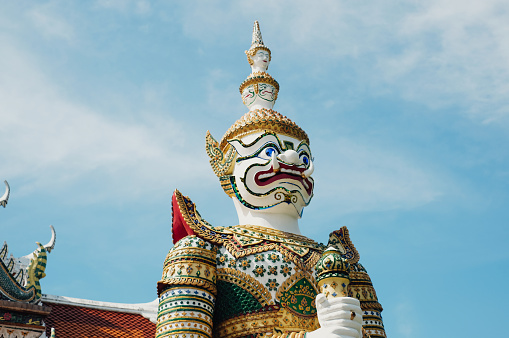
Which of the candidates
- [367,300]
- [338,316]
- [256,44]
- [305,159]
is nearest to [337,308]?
[338,316]

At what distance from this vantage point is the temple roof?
29.0ft

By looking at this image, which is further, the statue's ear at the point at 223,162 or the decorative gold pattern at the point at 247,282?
the statue's ear at the point at 223,162

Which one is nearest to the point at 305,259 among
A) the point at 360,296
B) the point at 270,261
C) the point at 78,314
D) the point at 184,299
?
the point at 270,261

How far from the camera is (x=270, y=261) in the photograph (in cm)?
762

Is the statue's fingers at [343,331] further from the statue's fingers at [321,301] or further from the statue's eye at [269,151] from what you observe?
the statue's eye at [269,151]

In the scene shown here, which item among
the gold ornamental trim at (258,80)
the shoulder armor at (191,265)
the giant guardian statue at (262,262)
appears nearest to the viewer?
the giant guardian statue at (262,262)

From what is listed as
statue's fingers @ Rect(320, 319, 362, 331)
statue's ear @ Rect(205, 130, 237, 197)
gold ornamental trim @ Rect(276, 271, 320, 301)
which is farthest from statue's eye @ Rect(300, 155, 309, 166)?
statue's fingers @ Rect(320, 319, 362, 331)

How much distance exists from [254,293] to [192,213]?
134cm

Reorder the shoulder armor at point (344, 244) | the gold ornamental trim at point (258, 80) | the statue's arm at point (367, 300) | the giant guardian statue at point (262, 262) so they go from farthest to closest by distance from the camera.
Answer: the gold ornamental trim at point (258, 80), the shoulder armor at point (344, 244), the statue's arm at point (367, 300), the giant guardian statue at point (262, 262)

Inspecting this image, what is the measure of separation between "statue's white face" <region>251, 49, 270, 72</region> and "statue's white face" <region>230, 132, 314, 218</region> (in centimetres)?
169

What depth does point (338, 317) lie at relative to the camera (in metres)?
6.10

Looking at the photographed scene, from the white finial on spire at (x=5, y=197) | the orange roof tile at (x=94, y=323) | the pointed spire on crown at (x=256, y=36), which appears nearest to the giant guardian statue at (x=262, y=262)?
the pointed spire on crown at (x=256, y=36)

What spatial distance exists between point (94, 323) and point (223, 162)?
2.86 meters

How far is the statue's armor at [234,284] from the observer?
281 inches
